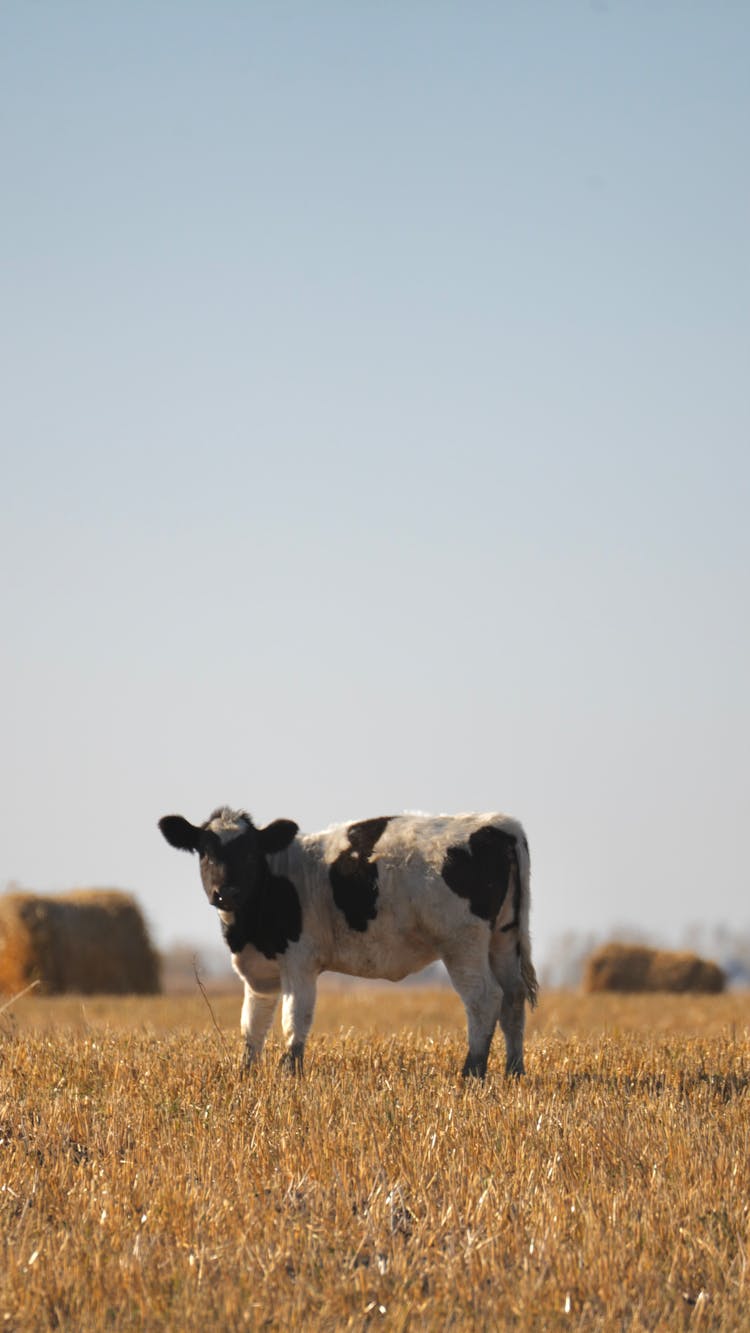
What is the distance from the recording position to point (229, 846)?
10.4 metres

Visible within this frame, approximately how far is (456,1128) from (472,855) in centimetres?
273

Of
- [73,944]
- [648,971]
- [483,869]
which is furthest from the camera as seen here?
[648,971]

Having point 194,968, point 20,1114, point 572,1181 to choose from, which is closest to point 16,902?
point 194,968

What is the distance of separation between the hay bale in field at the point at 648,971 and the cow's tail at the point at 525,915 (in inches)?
830

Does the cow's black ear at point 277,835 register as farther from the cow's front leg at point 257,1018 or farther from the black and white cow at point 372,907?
the cow's front leg at point 257,1018

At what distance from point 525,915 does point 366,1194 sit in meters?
4.25

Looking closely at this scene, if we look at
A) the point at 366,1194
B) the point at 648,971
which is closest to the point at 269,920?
the point at 366,1194

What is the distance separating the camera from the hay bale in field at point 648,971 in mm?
30812

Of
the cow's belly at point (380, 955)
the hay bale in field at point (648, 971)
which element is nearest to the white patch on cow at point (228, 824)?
the cow's belly at point (380, 955)

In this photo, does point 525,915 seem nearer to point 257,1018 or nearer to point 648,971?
point 257,1018

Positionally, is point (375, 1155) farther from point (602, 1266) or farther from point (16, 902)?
point (16, 902)

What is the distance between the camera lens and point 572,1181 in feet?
22.1

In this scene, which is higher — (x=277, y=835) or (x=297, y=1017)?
(x=277, y=835)

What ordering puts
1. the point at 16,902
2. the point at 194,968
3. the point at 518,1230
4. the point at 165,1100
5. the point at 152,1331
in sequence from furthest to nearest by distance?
the point at 16,902 < the point at 194,968 < the point at 165,1100 < the point at 518,1230 < the point at 152,1331
